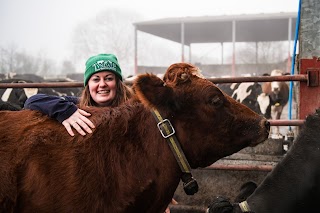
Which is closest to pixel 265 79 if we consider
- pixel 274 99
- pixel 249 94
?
pixel 274 99

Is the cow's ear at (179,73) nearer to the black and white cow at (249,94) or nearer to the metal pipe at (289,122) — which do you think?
the metal pipe at (289,122)

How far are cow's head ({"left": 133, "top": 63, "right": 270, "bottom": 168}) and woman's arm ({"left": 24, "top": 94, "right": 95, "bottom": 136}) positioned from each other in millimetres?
361

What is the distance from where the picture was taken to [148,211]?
7.14ft

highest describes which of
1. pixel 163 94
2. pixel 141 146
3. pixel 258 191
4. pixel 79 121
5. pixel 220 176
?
pixel 163 94

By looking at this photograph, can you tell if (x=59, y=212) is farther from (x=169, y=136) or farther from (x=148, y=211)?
(x=169, y=136)

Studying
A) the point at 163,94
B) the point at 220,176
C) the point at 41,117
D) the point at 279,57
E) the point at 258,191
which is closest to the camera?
the point at 163,94

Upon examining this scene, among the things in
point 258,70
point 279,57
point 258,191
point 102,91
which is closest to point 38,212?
point 102,91

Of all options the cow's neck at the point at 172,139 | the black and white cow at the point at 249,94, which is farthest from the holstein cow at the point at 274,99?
the cow's neck at the point at 172,139

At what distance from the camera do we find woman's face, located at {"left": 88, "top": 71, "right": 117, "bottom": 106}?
2914mm

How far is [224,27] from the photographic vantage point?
28969 mm

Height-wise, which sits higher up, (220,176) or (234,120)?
(234,120)

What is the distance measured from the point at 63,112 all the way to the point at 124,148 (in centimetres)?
43

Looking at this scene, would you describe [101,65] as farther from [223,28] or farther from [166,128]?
[223,28]

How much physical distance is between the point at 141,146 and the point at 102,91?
875mm
